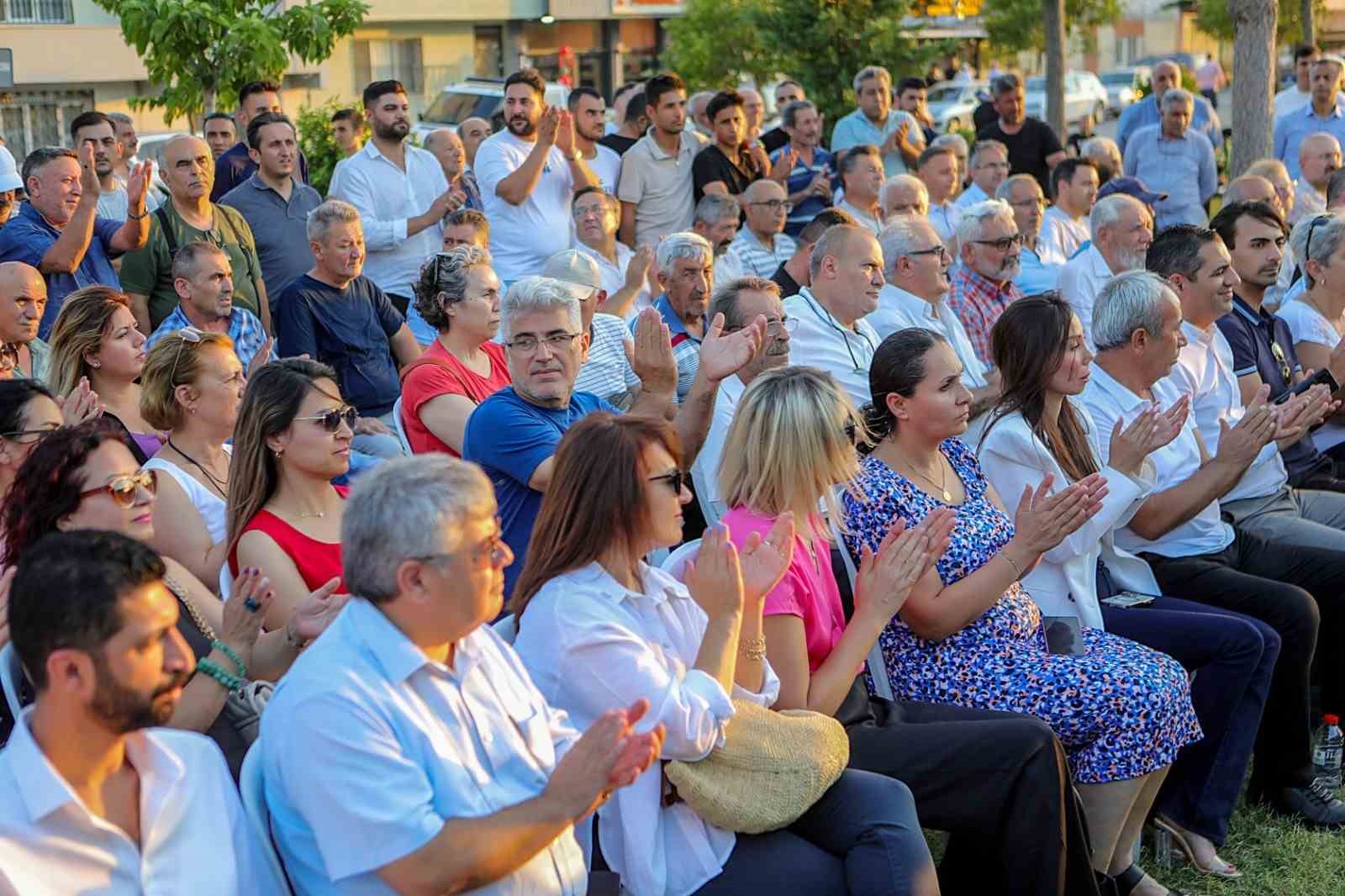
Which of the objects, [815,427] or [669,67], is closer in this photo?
[815,427]

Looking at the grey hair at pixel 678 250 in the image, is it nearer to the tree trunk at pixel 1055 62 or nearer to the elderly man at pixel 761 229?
the elderly man at pixel 761 229

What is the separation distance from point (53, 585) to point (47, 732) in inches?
9.9

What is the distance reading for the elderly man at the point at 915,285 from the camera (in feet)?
22.5

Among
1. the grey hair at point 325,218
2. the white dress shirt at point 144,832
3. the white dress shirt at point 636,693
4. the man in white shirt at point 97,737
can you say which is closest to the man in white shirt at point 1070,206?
the grey hair at point 325,218

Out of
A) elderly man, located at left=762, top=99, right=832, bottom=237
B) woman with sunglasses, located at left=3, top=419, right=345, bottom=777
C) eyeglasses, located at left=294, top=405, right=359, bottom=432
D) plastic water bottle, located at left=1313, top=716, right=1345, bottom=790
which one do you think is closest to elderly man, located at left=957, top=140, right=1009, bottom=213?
elderly man, located at left=762, top=99, right=832, bottom=237

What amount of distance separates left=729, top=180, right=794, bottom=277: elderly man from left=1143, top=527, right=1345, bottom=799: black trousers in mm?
3488

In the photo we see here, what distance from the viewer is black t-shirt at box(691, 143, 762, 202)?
961cm

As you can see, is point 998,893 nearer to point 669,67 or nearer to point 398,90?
point 398,90

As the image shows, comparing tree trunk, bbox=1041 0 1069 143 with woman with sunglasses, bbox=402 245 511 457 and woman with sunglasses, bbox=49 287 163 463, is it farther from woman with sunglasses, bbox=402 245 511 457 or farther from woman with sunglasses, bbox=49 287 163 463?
woman with sunglasses, bbox=49 287 163 463

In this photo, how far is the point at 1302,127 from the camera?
1290 cm

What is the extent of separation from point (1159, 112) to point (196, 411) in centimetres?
1065

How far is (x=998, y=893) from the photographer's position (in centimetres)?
402

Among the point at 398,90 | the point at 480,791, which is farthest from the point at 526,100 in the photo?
the point at 480,791

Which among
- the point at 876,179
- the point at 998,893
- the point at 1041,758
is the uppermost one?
the point at 876,179
